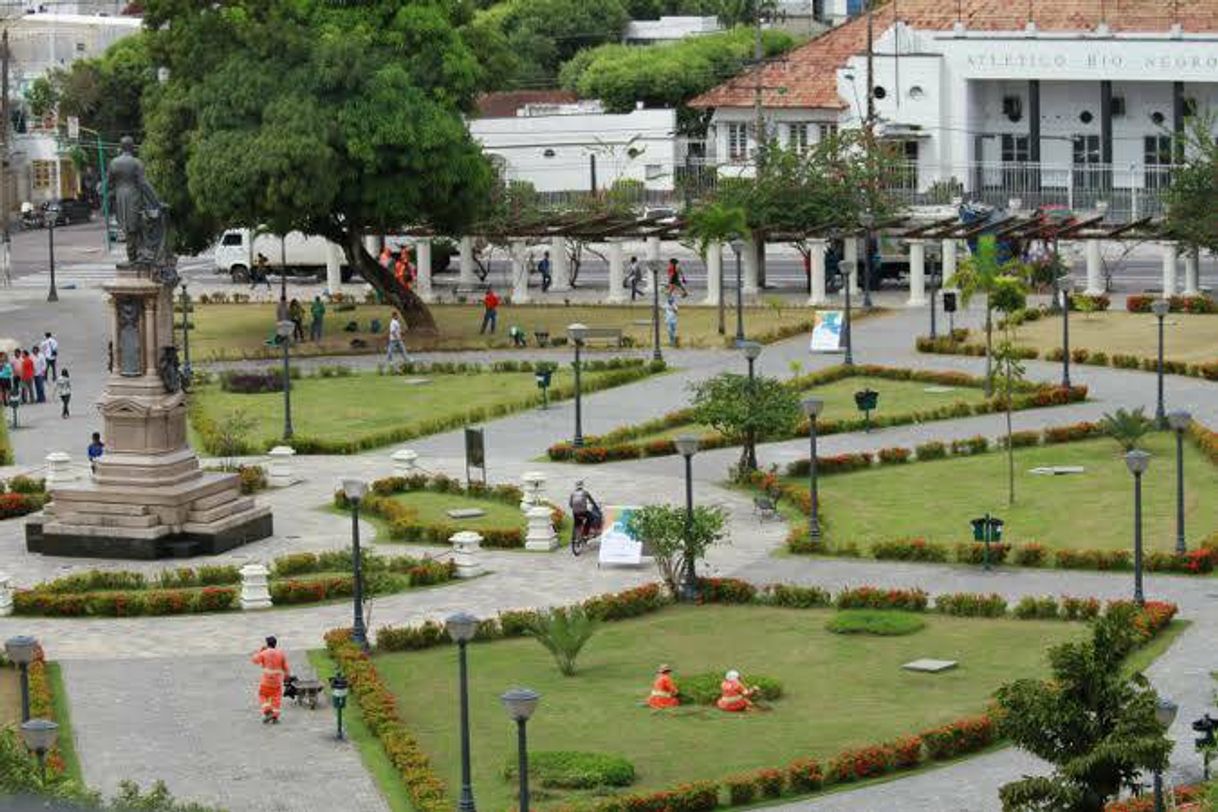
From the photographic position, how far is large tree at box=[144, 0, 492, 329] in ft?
216

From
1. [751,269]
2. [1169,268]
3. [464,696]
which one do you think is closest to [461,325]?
[751,269]

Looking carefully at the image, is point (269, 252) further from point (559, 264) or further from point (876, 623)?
point (876, 623)

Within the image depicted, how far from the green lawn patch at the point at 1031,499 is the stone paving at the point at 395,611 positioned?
170 centimetres

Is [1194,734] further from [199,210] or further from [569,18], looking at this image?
[569,18]

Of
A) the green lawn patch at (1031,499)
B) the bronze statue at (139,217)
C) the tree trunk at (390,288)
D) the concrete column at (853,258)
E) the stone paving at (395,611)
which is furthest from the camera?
the concrete column at (853,258)

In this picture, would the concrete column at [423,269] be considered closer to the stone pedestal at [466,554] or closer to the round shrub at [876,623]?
the stone pedestal at [466,554]

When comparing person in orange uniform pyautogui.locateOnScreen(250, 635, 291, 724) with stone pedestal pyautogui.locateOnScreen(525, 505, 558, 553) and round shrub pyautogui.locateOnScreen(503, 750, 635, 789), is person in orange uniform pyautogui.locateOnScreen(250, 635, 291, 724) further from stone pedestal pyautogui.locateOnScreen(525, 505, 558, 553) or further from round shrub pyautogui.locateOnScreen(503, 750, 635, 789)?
stone pedestal pyautogui.locateOnScreen(525, 505, 558, 553)

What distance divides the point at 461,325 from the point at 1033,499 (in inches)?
1133

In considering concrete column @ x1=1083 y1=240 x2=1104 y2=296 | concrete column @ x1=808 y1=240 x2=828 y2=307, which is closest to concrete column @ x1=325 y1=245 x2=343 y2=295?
concrete column @ x1=808 y1=240 x2=828 y2=307

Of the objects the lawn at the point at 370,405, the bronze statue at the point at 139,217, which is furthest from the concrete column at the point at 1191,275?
the bronze statue at the point at 139,217

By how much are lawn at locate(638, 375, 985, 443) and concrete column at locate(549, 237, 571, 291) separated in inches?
813

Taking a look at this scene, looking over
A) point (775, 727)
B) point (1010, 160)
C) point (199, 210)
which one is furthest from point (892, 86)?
point (775, 727)

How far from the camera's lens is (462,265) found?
83062 millimetres

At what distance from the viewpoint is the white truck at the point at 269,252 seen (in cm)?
8631
